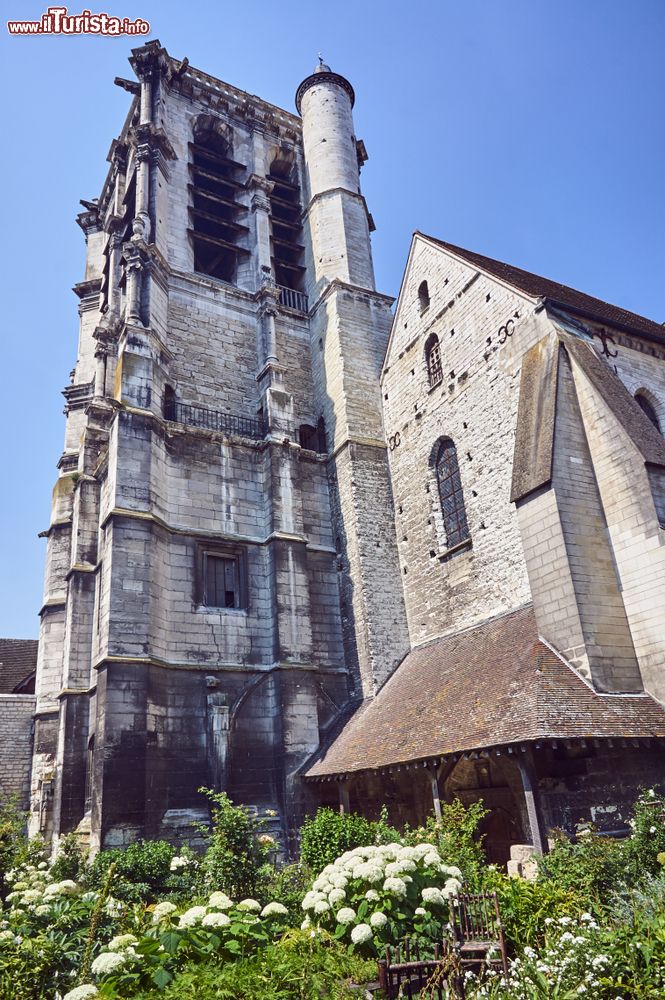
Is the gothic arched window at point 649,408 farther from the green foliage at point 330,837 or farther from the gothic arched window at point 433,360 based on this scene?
the green foliage at point 330,837

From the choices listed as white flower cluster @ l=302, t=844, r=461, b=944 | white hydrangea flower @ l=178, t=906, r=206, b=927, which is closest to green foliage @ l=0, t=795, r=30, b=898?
white flower cluster @ l=302, t=844, r=461, b=944

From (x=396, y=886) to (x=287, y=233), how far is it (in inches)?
879

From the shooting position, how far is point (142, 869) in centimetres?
1113

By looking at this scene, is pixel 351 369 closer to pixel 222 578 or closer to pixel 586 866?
pixel 222 578

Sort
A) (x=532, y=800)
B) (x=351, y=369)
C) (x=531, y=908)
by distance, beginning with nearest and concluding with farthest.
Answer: (x=531, y=908), (x=532, y=800), (x=351, y=369)

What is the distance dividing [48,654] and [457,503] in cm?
1161

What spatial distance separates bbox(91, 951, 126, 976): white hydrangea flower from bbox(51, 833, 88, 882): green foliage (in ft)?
23.4

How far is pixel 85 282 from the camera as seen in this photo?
26.1 metres

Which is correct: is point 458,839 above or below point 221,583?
below

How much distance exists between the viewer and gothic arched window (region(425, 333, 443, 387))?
16844 millimetres

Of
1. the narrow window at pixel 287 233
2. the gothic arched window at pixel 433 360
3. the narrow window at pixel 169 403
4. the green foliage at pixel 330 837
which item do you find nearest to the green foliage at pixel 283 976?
the green foliage at pixel 330 837

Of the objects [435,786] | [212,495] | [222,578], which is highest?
[212,495]

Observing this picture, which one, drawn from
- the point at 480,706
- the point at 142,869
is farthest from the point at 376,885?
the point at 142,869

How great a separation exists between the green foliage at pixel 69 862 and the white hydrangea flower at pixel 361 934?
23.0 feet
